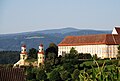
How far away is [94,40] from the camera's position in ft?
238

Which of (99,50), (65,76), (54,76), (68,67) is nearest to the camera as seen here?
(65,76)

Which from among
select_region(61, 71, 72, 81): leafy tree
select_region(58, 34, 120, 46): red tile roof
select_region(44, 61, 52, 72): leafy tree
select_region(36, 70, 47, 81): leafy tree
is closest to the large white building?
select_region(58, 34, 120, 46): red tile roof

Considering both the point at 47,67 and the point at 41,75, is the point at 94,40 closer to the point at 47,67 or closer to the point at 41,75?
the point at 47,67

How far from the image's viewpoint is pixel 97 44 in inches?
2768

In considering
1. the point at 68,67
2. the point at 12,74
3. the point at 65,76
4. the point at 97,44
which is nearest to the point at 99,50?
the point at 97,44

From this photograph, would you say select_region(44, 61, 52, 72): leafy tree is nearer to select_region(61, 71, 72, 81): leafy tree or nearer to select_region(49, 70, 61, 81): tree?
select_region(49, 70, 61, 81): tree

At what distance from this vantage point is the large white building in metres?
68.1

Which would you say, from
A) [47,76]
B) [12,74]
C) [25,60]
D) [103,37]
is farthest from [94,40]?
[12,74]

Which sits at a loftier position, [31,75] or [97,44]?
[97,44]

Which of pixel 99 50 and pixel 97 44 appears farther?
pixel 97 44

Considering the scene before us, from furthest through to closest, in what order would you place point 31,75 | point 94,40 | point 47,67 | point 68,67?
point 94,40
point 47,67
point 68,67
point 31,75

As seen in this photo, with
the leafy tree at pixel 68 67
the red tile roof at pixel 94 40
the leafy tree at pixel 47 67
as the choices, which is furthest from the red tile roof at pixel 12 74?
the red tile roof at pixel 94 40

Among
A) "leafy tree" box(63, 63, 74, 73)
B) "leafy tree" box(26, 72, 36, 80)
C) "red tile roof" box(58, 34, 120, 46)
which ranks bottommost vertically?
"leafy tree" box(26, 72, 36, 80)

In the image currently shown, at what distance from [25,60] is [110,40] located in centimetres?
1664
